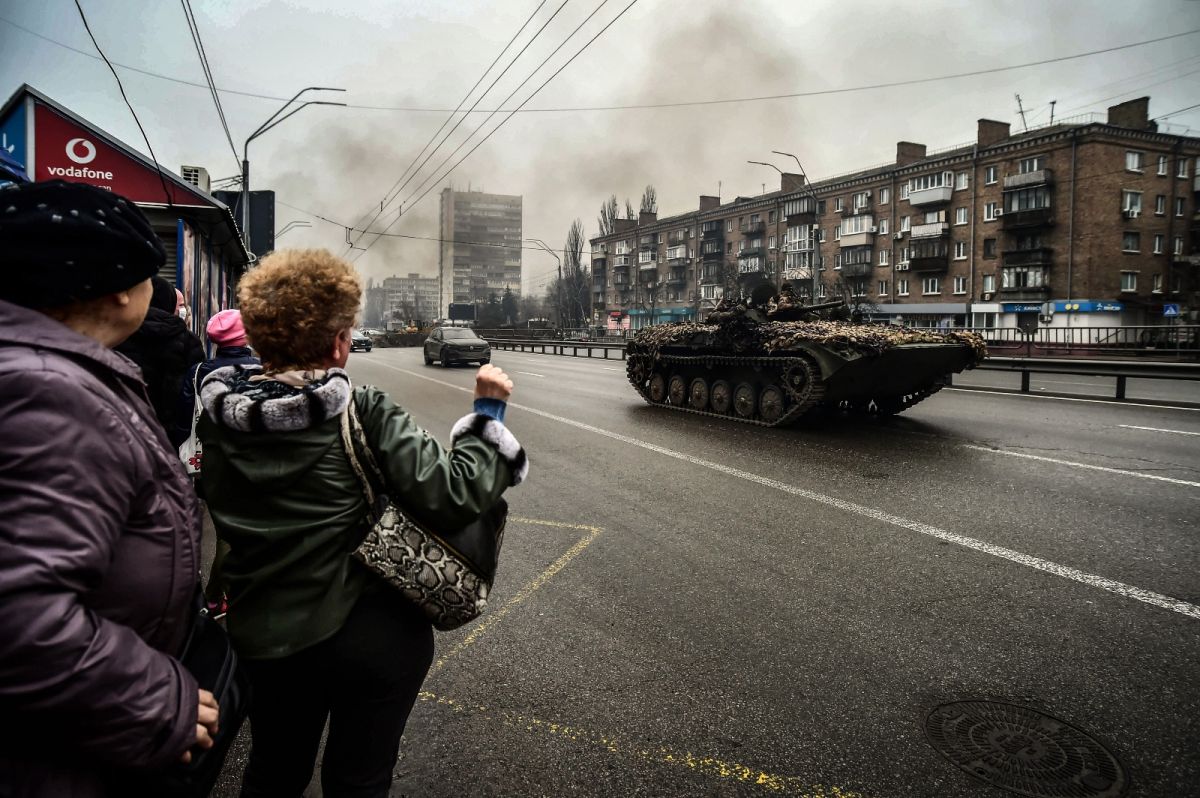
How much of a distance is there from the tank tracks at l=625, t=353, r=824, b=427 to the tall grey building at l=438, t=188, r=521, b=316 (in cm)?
8402

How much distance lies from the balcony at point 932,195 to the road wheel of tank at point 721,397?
47.1 meters

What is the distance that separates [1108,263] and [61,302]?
54760mm

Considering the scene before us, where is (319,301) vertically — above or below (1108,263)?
below

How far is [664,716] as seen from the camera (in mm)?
3002

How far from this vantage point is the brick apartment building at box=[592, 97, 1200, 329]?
4556 centimetres

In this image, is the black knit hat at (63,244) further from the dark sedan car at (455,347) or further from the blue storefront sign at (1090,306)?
the blue storefront sign at (1090,306)

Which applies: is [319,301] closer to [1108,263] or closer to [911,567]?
[911,567]

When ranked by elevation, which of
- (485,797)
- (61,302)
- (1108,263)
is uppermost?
(1108,263)

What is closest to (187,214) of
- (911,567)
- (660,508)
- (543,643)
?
(660,508)

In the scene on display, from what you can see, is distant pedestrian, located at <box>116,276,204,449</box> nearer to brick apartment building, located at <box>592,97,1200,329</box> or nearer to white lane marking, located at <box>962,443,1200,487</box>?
white lane marking, located at <box>962,443,1200,487</box>

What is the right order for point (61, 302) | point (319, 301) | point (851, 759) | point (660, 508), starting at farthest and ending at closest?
point (660, 508), point (851, 759), point (319, 301), point (61, 302)

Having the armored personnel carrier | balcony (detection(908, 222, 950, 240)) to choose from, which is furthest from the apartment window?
the armored personnel carrier

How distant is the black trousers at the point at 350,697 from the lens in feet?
5.89

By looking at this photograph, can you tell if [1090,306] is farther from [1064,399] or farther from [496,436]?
[496,436]
